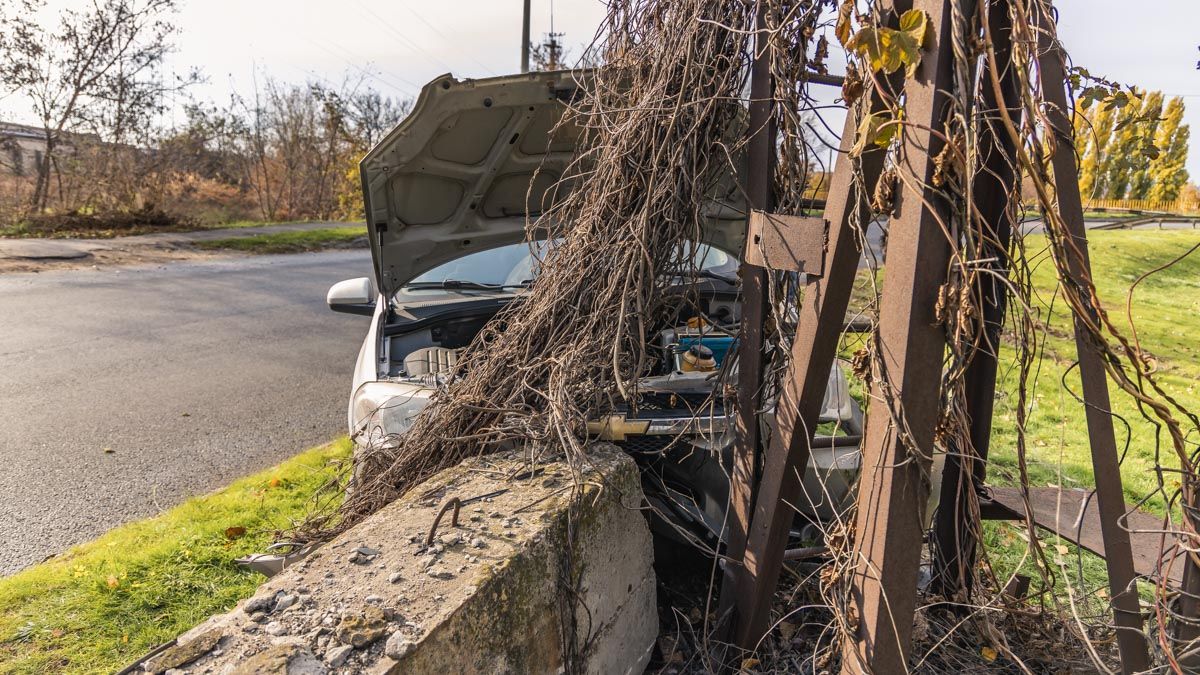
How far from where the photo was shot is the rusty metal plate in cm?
221

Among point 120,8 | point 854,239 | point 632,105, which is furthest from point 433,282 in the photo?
point 120,8

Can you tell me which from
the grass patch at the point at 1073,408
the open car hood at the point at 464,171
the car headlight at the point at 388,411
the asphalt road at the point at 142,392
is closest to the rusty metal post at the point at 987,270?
the grass patch at the point at 1073,408

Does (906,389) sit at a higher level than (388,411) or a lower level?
higher

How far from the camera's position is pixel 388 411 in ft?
11.0

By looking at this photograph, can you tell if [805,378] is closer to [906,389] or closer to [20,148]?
[906,389]

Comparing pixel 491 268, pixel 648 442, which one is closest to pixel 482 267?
pixel 491 268

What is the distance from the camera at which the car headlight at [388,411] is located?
10.9 feet

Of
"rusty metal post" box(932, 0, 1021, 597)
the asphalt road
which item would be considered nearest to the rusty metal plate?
"rusty metal post" box(932, 0, 1021, 597)

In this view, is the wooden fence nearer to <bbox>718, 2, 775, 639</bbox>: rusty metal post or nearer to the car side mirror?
the car side mirror

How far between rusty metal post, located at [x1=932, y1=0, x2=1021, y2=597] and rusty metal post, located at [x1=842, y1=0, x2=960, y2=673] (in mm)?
108

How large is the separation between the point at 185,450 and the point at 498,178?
313 centimetres

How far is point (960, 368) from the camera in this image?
1914mm

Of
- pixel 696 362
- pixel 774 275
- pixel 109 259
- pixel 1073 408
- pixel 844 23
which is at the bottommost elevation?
pixel 1073 408

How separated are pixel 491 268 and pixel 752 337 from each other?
9.67ft
